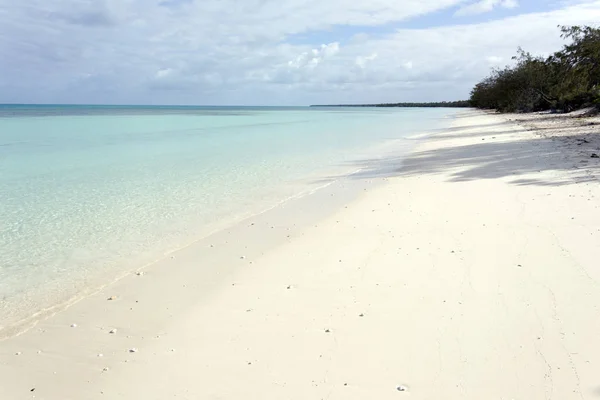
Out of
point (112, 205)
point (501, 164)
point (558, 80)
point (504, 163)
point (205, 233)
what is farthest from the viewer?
point (558, 80)

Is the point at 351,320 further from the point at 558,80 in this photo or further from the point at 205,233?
the point at 558,80

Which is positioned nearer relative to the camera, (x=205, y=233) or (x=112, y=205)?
(x=205, y=233)

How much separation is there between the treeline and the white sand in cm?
2922

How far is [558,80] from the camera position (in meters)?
40.4

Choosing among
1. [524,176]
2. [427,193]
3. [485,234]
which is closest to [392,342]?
[485,234]

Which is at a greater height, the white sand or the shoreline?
the white sand

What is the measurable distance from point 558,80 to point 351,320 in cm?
4348

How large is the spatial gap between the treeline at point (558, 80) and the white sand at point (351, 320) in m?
29.2

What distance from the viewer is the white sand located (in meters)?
3.32

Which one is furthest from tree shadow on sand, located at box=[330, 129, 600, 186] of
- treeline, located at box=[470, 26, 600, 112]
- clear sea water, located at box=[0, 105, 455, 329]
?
treeline, located at box=[470, 26, 600, 112]

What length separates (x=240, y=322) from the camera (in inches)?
171

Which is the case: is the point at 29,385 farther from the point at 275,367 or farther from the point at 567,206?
the point at 567,206

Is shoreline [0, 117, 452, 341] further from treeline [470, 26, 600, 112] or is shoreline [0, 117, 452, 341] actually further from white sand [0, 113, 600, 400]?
treeline [470, 26, 600, 112]

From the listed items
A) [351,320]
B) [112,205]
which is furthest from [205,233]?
[351,320]
